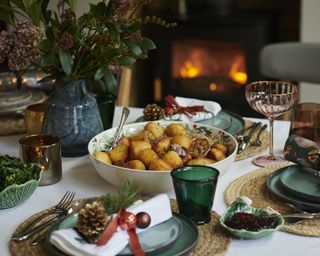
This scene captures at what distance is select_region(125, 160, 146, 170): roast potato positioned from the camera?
46.3 inches

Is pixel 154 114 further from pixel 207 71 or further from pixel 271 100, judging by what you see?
pixel 207 71

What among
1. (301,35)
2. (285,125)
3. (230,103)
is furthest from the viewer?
(230,103)

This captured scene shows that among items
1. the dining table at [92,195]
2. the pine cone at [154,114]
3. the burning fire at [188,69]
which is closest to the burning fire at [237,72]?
the burning fire at [188,69]

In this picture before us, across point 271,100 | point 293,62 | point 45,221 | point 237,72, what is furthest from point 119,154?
point 237,72

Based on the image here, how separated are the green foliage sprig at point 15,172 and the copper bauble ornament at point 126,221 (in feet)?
0.92

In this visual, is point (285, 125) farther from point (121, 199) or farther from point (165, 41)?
point (165, 41)

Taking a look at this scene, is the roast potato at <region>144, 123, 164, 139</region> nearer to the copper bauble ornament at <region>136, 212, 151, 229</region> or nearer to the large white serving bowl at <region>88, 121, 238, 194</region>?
the large white serving bowl at <region>88, 121, 238, 194</region>

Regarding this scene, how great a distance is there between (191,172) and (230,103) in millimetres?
2426

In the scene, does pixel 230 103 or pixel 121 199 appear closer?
pixel 121 199

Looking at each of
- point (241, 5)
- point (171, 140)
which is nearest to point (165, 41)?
point (241, 5)

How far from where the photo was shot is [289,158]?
124 centimetres

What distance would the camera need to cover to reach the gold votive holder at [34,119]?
4.86 ft

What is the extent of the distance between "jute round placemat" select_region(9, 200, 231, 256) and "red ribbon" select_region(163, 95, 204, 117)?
508mm

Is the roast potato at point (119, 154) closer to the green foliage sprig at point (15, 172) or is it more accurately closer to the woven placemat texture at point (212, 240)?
the green foliage sprig at point (15, 172)
